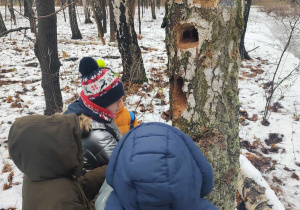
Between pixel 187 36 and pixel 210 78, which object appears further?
pixel 187 36

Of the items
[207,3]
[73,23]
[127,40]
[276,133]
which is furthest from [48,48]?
[73,23]

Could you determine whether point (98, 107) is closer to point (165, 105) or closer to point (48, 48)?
point (48, 48)

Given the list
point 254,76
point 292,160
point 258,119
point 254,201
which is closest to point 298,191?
point 292,160

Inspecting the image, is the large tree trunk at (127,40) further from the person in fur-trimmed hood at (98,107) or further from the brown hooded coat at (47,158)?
the brown hooded coat at (47,158)

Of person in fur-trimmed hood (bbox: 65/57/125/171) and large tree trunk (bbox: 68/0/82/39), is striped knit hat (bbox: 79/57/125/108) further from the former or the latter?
large tree trunk (bbox: 68/0/82/39)

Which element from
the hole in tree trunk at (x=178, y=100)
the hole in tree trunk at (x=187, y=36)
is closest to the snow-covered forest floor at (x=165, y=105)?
the hole in tree trunk at (x=178, y=100)

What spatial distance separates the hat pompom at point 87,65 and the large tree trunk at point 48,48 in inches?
88.8

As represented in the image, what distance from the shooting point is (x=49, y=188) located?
122cm

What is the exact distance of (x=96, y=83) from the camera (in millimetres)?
1828

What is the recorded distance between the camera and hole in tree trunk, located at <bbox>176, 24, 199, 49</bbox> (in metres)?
1.72

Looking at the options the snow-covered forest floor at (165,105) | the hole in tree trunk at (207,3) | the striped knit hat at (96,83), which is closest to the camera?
the hole in tree trunk at (207,3)

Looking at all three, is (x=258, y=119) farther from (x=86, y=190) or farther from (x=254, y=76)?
(x=86, y=190)

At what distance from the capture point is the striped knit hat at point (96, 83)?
1.82 m

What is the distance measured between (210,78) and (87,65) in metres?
0.97
